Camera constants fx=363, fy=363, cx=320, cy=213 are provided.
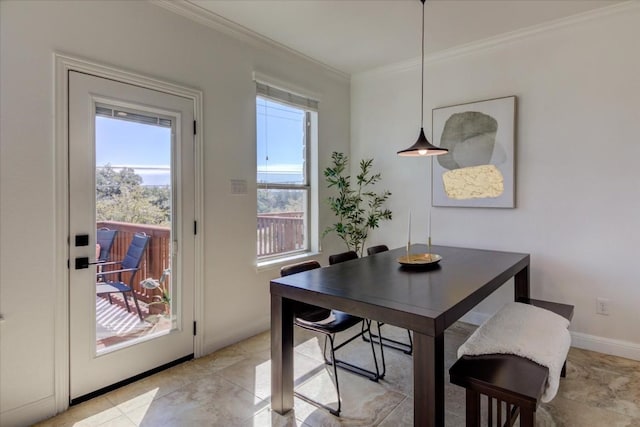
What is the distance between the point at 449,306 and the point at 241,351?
1.96 m

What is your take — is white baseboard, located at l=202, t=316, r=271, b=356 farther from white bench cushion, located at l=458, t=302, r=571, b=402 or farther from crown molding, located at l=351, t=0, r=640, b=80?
crown molding, located at l=351, t=0, r=640, b=80

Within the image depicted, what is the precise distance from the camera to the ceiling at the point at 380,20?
2.72 meters

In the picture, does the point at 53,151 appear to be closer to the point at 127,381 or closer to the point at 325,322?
the point at 127,381

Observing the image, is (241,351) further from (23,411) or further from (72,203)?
(72,203)

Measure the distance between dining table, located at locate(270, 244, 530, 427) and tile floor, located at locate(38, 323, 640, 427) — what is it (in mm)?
286

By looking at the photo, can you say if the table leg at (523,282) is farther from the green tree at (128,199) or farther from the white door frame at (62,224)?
the white door frame at (62,224)

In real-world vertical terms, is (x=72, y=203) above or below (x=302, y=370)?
above

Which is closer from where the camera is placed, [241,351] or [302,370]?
[302,370]

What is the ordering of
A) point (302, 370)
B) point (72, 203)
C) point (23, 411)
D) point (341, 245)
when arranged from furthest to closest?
1. point (341, 245)
2. point (302, 370)
3. point (72, 203)
4. point (23, 411)

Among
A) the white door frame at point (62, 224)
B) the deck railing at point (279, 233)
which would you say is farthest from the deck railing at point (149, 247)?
the white door frame at point (62, 224)

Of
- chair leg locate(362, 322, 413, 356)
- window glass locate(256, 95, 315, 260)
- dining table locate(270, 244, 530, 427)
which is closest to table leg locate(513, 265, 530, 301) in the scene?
dining table locate(270, 244, 530, 427)

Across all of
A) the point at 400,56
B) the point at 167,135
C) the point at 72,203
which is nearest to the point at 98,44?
the point at 167,135

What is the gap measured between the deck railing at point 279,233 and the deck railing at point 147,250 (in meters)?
0.96

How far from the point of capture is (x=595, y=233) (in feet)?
9.64
